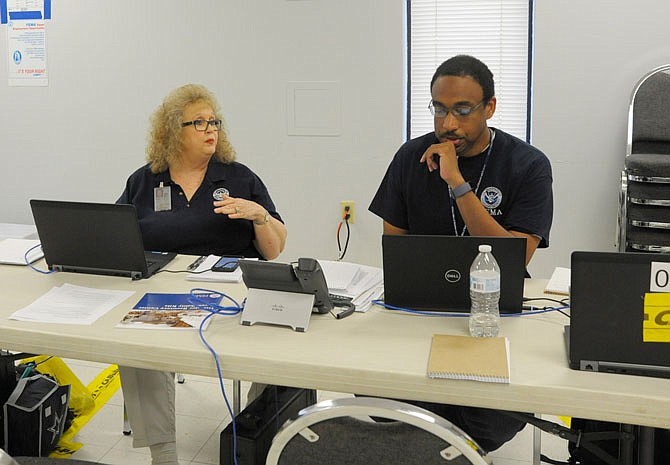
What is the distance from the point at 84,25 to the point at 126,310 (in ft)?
9.41

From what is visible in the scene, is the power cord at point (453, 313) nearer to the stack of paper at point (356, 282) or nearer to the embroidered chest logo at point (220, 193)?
the stack of paper at point (356, 282)

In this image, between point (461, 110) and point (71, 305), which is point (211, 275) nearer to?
point (71, 305)

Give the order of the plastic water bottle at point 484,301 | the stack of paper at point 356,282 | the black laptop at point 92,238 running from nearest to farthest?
the plastic water bottle at point 484,301, the stack of paper at point 356,282, the black laptop at point 92,238

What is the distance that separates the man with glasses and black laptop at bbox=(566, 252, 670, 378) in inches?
29.2

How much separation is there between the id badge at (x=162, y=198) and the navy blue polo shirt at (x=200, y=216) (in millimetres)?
15

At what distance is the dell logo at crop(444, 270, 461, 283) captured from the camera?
1.95 m

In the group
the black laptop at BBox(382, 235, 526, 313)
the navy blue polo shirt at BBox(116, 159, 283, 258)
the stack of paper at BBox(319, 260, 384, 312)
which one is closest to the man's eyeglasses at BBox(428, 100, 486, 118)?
the stack of paper at BBox(319, 260, 384, 312)

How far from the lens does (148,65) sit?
172 inches

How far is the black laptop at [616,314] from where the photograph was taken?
5.22ft

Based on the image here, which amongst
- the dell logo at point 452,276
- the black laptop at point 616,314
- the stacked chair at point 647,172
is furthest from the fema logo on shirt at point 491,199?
the stacked chair at point 647,172

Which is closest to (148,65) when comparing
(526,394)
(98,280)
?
(98,280)

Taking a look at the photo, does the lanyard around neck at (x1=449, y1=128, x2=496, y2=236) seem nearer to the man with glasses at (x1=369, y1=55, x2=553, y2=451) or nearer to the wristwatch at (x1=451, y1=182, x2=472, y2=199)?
the man with glasses at (x1=369, y1=55, x2=553, y2=451)

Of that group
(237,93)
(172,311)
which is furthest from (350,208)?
(172,311)

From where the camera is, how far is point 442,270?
195 cm
